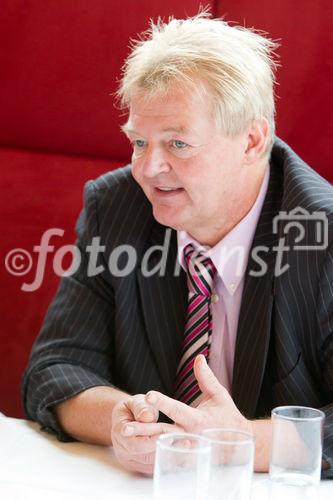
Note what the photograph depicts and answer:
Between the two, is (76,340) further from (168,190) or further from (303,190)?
(303,190)

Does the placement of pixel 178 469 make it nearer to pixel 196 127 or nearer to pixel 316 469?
pixel 316 469

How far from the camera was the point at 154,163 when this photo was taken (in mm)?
1826

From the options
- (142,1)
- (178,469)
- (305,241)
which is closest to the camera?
(178,469)

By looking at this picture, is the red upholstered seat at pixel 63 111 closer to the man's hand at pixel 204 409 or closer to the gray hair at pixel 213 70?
the gray hair at pixel 213 70

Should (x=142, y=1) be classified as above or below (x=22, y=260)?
above

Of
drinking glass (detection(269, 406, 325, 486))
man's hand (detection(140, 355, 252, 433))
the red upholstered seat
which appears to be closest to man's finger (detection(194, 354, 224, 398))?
man's hand (detection(140, 355, 252, 433))

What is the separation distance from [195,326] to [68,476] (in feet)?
1.72

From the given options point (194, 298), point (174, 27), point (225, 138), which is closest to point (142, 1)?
point (174, 27)

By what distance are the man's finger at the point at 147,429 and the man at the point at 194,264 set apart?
0.07 meters

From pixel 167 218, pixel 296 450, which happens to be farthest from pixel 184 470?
pixel 167 218

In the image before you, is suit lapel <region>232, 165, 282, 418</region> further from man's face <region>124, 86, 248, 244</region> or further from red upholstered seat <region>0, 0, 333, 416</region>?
red upholstered seat <region>0, 0, 333, 416</region>

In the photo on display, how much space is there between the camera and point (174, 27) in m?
1.90

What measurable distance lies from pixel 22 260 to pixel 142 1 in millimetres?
672

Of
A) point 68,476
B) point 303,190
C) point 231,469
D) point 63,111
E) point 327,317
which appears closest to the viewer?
point 231,469
